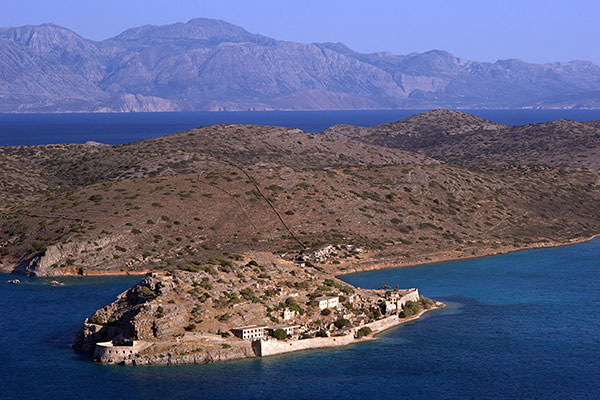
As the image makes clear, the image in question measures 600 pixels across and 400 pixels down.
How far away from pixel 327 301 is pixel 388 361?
11.9 m

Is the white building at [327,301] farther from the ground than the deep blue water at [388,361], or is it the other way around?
the white building at [327,301]

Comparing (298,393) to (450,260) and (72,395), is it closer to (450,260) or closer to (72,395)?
(72,395)

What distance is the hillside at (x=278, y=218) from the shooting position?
5069 inches

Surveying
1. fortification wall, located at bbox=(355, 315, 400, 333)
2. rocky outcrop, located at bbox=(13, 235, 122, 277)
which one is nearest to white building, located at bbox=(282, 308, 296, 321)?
fortification wall, located at bbox=(355, 315, 400, 333)

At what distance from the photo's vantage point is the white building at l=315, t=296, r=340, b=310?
291ft

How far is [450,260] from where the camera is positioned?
137m

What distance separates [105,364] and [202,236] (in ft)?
200

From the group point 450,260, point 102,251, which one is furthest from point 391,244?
point 102,251

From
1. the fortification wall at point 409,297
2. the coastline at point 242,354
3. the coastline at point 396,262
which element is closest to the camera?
the coastline at point 242,354

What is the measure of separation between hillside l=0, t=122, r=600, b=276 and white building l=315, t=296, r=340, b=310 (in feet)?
75.6

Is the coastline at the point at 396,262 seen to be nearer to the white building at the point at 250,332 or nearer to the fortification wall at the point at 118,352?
the white building at the point at 250,332

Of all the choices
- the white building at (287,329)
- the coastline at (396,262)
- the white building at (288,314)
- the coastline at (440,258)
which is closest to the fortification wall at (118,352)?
the white building at (287,329)

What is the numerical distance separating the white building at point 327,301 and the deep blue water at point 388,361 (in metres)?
5.76

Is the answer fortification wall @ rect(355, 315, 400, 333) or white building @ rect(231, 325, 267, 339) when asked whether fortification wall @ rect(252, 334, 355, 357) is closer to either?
white building @ rect(231, 325, 267, 339)
